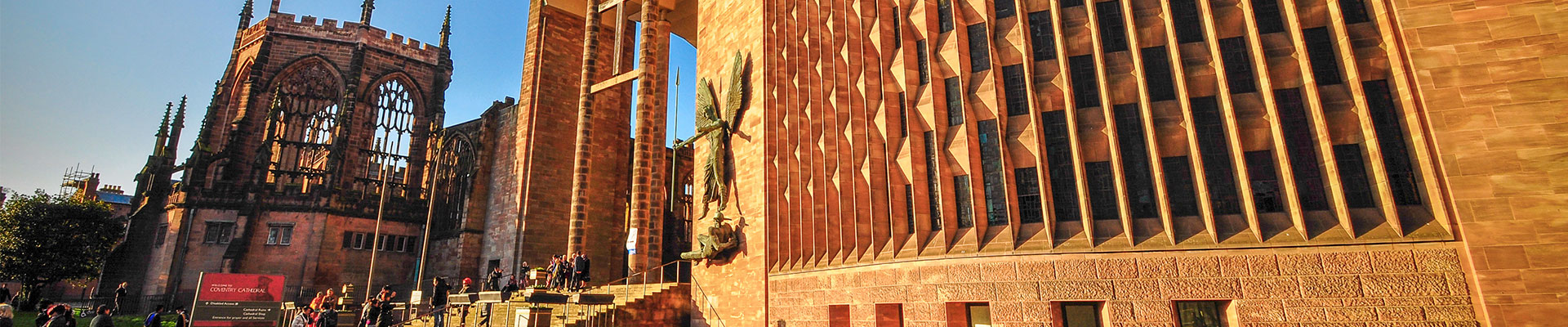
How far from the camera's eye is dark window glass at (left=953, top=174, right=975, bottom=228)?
645 inches

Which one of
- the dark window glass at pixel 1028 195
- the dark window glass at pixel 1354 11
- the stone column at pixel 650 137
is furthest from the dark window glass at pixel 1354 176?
the stone column at pixel 650 137

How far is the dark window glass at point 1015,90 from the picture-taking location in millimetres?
16312

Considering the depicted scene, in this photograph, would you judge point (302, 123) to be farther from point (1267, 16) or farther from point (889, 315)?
point (1267, 16)

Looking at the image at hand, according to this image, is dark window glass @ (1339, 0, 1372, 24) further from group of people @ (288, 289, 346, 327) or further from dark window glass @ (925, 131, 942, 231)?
group of people @ (288, 289, 346, 327)

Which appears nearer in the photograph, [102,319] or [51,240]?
[102,319]

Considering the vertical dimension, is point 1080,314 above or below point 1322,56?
below

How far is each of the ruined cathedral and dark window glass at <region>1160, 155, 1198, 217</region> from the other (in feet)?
67.9

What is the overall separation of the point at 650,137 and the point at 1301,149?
19.1m

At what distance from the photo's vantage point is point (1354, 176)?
13.5 metres

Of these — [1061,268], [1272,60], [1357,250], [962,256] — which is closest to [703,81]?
[962,256]

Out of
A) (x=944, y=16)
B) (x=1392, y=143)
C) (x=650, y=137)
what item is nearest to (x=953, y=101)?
(x=944, y=16)

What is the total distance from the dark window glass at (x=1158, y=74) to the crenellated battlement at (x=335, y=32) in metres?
39.4

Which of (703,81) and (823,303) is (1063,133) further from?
(703,81)

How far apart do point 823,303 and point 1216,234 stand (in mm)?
8053
